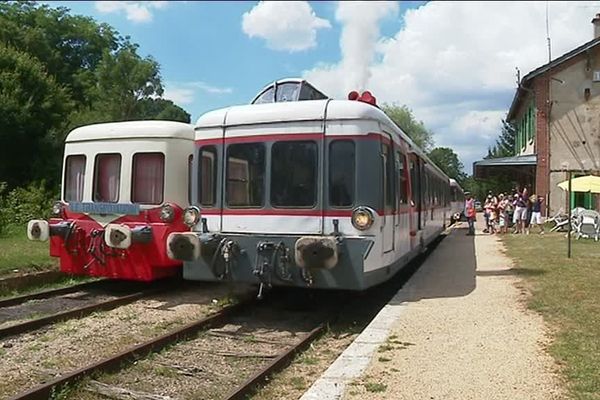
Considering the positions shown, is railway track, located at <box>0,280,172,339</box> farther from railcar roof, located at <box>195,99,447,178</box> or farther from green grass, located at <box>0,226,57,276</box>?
railcar roof, located at <box>195,99,447,178</box>

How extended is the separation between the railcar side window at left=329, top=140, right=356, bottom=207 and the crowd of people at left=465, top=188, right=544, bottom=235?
55.9 ft

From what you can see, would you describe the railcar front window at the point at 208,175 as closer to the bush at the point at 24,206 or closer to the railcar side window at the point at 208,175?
the railcar side window at the point at 208,175

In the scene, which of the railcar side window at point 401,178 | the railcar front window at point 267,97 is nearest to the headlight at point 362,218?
the railcar side window at point 401,178

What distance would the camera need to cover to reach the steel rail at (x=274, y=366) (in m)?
5.52

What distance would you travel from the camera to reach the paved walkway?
17.0ft

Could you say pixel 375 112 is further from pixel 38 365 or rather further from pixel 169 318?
pixel 38 365

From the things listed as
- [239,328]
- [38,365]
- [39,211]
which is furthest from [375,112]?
[39,211]

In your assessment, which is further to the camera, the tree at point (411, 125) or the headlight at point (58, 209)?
the tree at point (411, 125)

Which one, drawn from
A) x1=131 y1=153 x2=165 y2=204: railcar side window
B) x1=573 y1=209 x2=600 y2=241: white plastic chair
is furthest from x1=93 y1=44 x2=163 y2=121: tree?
x1=131 y1=153 x2=165 y2=204: railcar side window

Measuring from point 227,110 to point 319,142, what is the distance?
1.42m

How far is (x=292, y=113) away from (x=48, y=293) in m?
5.00

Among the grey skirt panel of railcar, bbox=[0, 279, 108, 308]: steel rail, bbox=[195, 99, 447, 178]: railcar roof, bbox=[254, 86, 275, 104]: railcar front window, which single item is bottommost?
bbox=[0, 279, 108, 308]: steel rail

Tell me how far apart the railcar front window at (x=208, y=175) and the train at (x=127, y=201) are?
4.62ft

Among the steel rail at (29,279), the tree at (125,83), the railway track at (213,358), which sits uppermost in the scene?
the tree at (125,83)
